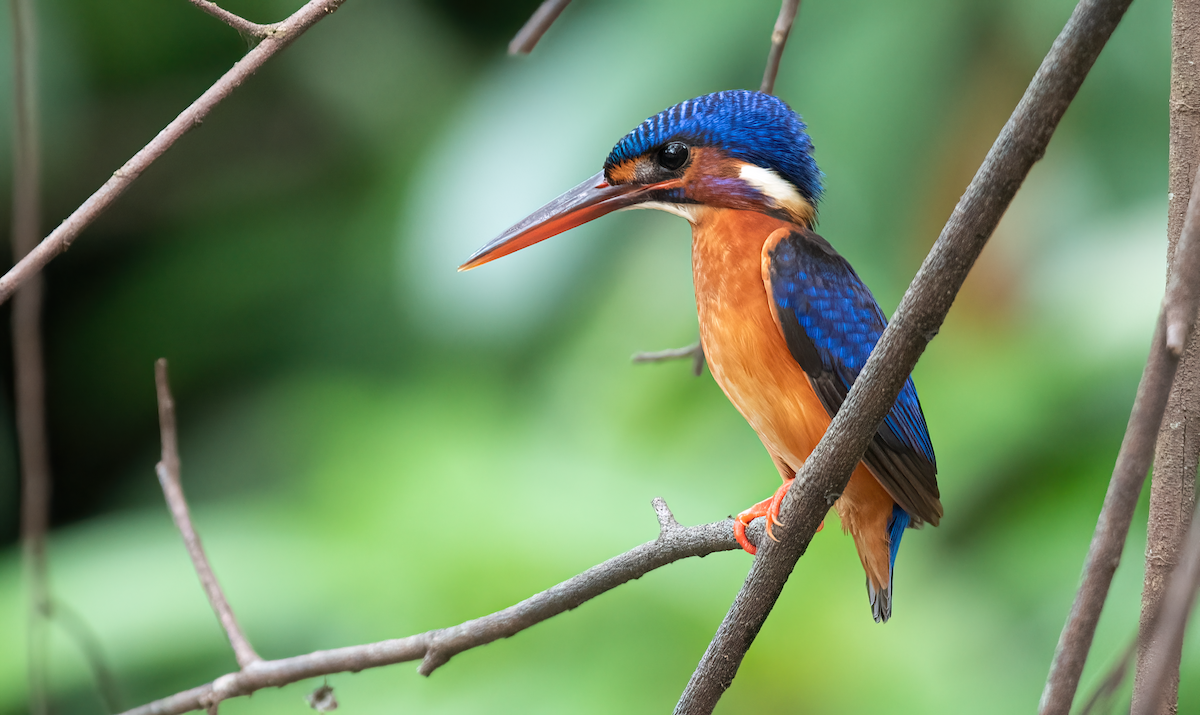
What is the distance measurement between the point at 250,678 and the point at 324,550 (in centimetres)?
128

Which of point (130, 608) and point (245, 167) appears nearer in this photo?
point (130, 608)

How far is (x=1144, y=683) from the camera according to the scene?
0.52 m

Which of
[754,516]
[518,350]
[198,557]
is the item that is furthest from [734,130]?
[518,350]

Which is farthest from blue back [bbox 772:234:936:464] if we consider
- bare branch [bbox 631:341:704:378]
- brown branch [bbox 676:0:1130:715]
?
brown branch [bbox 676:0:1130:715]

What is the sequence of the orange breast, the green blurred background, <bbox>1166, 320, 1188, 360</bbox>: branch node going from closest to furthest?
1. <bbox>1166, 320, 1188, 360</bbox>: branch node
2. the orange breast
3. the green blurred background

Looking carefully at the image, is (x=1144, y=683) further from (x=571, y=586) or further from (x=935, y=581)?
(x=935, y=581)

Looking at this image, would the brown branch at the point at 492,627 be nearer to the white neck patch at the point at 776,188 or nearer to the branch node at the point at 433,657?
the branch node at the point at 433,657

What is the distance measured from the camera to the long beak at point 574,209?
0.82 meters

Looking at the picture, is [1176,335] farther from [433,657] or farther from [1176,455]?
[433,657]

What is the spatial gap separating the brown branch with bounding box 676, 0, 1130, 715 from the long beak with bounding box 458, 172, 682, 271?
33 centimetres

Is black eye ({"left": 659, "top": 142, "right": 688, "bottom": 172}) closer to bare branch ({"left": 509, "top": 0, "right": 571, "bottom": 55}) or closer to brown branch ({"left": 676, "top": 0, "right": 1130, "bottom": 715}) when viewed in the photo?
bare branch ({"left": 509, "top": 0, "right": 571, "bottom": 55})

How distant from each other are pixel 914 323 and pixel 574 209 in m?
0.39

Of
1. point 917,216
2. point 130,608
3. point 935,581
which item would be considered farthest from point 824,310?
point 130,608

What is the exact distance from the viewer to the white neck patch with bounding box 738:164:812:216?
861 millimetres
